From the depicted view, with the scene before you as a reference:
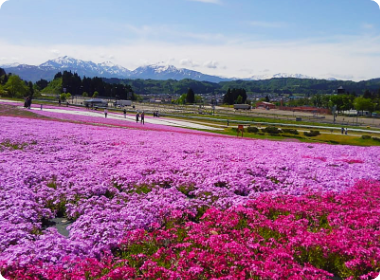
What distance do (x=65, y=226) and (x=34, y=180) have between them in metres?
3.50

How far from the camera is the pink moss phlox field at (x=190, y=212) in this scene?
288 inches

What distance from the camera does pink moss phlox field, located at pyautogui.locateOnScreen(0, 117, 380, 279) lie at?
732 cm

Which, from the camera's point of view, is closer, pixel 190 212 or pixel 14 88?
pixel 190 212

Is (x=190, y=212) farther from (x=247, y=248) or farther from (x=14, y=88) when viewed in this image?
(x=14, y=88)

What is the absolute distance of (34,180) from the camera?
12.3m

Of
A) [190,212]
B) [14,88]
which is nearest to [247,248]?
A: [190,212]

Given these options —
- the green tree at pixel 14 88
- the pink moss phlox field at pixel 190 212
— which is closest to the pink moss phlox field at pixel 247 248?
the pink moss phlox field at pixel 190 212

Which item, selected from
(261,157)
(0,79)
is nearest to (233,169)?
(261,157)

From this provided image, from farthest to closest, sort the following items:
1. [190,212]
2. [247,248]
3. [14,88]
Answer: [14,88], [190,212], [247,248]

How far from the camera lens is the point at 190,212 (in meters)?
10.2

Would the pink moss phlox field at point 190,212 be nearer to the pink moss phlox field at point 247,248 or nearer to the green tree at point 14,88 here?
the pink moss phlox field at point 247,248

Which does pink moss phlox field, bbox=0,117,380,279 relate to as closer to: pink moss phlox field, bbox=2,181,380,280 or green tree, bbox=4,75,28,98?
pink moss phlox field, bbox=2,181,380,280

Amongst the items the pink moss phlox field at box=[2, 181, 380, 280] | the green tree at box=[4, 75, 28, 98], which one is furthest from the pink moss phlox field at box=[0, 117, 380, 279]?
the green tree at box=[4, 75, 28, 98]

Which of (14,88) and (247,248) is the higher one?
(14,88)
